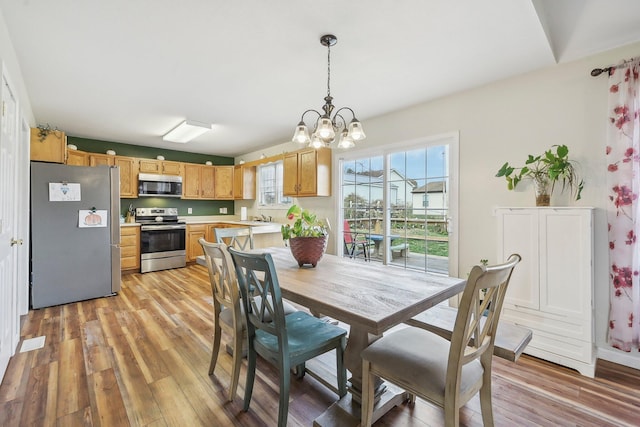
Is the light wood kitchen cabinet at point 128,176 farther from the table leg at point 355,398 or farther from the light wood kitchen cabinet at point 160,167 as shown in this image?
the table leg at point 355,398

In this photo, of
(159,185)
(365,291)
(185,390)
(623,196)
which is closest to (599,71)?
(623,196)

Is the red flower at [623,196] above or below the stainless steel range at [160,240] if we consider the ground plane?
above

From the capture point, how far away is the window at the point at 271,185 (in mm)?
5535

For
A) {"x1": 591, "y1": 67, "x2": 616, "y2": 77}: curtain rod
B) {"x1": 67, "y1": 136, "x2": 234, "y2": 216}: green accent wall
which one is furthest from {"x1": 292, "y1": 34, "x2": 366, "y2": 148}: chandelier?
{"x1": 67, "y1": 136, "x2": 234, "y2": 216}: green accent wall

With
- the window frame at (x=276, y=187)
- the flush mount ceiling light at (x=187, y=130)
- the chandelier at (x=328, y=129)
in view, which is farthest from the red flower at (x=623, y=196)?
the flush mount ceiling light at (x=187, y=130)

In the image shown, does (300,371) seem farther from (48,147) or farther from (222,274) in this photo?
(48,147)

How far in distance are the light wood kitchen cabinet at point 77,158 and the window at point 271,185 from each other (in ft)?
9.44

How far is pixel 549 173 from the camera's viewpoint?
229 cm

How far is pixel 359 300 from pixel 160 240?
15.7 feet

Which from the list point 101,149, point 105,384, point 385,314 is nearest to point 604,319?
point 385,314

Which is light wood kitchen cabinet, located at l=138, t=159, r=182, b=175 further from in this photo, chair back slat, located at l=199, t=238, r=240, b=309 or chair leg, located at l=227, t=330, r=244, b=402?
chair leg, located at l=227, t=330, r=244, b=402

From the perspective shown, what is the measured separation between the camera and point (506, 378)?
6.64 feet

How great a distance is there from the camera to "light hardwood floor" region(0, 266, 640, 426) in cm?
163

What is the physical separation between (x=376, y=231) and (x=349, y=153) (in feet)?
3.76
